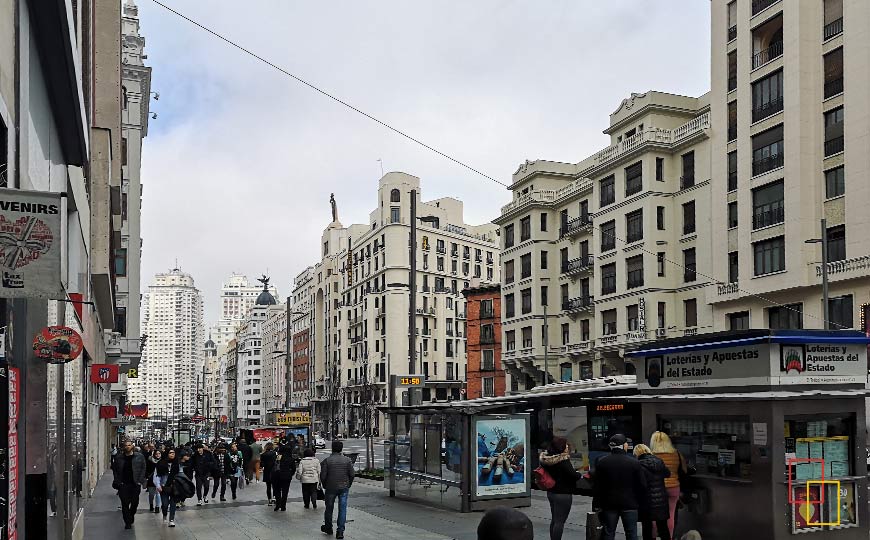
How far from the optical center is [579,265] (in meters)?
61.9

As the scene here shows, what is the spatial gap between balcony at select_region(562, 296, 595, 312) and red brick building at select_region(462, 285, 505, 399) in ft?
66.2

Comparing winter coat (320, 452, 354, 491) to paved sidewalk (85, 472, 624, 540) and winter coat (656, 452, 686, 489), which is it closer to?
paved sidewalk (85, 472, 624, 540)

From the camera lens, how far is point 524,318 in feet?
220

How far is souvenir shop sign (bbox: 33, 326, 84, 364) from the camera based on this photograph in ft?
29.0

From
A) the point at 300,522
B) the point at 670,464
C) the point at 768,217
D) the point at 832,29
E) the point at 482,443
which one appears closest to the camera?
the point at 670,464

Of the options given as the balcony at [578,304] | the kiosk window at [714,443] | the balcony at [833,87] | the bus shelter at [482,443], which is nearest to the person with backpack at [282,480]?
the bus shelter at [482,443]

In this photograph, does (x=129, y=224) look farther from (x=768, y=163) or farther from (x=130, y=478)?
(x=768, y=163)

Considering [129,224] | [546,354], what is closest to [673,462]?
[129,224]

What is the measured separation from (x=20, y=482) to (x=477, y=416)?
11724mm

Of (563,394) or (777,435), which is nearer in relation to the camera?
(777,435)

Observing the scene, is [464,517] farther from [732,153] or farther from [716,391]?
[732,153]

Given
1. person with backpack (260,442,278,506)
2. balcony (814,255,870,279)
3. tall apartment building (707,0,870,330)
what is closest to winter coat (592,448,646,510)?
person with backpack (260,442,278,506)

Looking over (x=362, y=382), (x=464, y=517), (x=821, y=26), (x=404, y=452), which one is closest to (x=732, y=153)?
(x=821, y=26)

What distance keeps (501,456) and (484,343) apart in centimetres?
6568
